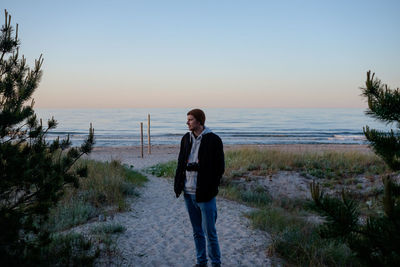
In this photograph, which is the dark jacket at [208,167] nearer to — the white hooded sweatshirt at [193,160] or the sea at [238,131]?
the white hooded sweatshirt at [193,160]

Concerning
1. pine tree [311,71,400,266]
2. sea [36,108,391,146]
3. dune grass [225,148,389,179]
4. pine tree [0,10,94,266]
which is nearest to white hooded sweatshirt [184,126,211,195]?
pine tree [0,10,94,266]

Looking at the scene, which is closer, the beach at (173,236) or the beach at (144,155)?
the beach at (173,236)

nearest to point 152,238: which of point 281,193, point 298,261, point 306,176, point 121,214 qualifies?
point 121,214

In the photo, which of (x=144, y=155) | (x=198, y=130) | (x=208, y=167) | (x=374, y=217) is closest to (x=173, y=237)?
(x=208, y=167)

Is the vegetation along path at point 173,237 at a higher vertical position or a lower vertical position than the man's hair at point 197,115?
lower

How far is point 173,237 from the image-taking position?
19.1 feet

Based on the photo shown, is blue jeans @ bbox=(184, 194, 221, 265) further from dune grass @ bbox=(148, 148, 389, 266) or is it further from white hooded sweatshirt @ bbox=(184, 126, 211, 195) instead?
dune grass @ bbox=(148, 148, 389, 266)

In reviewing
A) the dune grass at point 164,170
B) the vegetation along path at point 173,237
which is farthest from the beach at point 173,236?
the dune grass at point 164,170

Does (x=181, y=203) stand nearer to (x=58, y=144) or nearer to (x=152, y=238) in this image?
(x=152, y=238)

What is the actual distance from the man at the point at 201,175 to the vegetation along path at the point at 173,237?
93 centimetres

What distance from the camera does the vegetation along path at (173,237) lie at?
4.79 m

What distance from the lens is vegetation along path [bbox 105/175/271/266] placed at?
15.7 feet

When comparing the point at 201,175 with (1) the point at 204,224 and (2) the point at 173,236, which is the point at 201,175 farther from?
(2) the point at 173,236

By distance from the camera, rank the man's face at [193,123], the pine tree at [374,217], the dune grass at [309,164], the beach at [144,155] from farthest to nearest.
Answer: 1. the beach at [144,155]
2. the dune grass at [309,164]
3. the man's face at [193,123]
4. the pine tree at [374,217]
